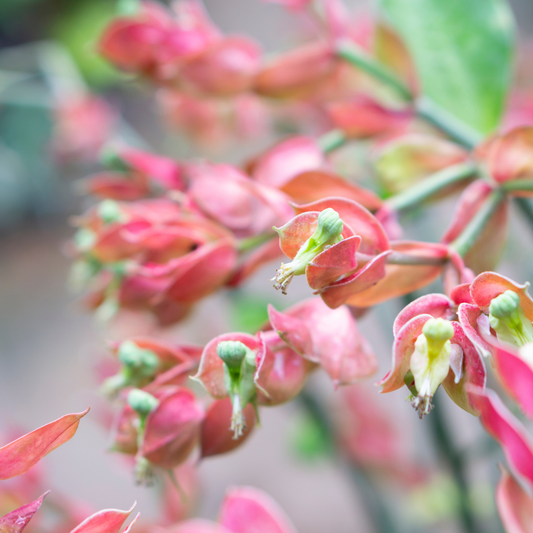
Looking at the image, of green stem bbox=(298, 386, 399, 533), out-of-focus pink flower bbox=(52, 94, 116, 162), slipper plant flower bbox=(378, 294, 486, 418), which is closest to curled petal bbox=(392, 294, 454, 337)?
slipper plant flower bbox=(378, 294, 486, 418)

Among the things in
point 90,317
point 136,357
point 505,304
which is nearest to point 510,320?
point 505,304

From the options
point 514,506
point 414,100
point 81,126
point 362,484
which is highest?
point 81,126

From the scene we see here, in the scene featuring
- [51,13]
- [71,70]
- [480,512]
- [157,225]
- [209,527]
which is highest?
[51,13]

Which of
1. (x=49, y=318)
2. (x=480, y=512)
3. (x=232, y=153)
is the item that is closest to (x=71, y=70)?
(x=232, y=153)

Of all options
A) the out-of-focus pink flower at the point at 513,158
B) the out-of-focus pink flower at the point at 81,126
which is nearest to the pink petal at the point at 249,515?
the out-of-focus pink flower at the point at 513,158

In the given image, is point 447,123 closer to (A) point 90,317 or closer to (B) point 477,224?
(B) point 477,224

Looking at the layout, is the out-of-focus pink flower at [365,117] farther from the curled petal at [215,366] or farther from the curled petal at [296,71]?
the curled petal at [215,366]

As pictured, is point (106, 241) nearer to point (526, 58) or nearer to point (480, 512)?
point (480, 512)
